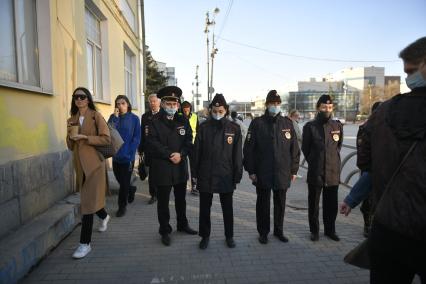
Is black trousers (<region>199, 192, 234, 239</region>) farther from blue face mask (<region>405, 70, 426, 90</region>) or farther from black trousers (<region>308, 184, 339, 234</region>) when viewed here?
blue face mask (<region>405, 70, 426, 90</region>)

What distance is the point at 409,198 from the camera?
5.82ft

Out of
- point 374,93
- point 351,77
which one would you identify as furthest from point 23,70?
point 351,77

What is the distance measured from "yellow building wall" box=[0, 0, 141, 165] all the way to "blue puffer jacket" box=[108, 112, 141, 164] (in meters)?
0.88

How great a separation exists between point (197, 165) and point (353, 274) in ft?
7.28

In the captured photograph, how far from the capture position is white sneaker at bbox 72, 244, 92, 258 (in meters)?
4.14

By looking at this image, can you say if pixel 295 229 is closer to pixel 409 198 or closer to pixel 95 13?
pixel 409 198

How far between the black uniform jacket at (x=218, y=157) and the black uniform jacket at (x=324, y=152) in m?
1.05

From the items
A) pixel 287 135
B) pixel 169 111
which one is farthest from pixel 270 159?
pixel 169 111

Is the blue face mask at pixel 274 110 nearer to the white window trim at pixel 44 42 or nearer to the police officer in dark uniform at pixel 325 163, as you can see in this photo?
the police officer in dark uniform at pixel 325 163

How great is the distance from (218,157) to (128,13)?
11.0 meters

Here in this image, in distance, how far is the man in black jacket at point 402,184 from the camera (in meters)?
1.76

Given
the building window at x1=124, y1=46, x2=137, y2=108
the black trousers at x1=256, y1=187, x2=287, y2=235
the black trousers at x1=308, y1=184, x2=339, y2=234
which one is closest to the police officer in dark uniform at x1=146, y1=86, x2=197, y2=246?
the black trousers at x1=256, y1=187, x2=287, y2=235

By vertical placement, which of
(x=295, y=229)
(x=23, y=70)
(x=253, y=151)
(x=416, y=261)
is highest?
(x=23, y=70)

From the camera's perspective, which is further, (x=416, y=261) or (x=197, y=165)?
(x=197, y=165)
